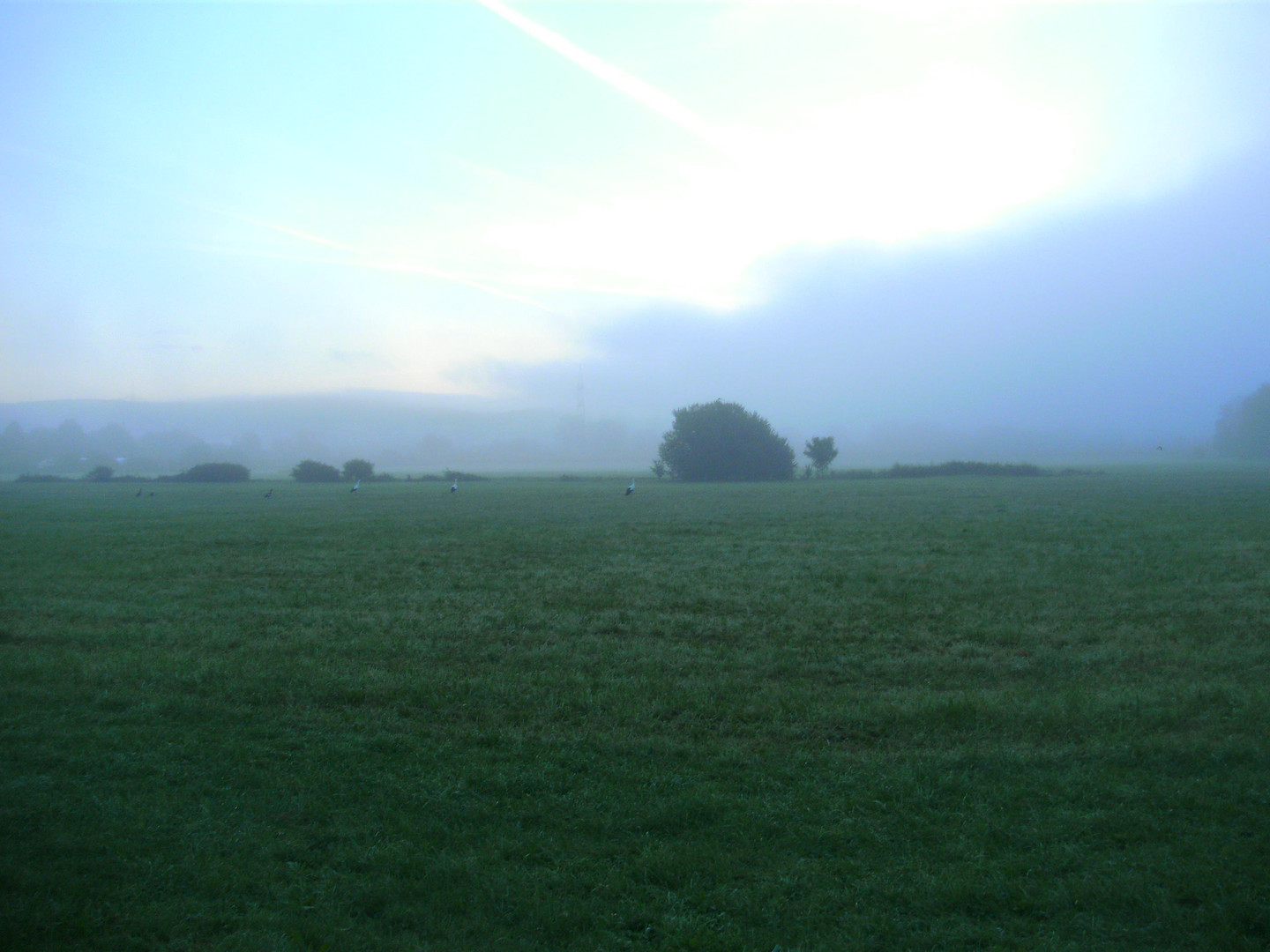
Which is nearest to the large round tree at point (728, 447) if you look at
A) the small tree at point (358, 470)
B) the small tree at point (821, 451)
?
the small tree at point (821, 451)

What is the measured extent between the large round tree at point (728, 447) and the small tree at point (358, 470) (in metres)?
34.5

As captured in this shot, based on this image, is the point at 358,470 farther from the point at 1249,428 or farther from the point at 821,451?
the point at 1249,428

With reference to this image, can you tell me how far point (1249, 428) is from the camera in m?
117

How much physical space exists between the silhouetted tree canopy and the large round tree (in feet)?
275

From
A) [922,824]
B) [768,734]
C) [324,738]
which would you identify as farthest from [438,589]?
[922,824]

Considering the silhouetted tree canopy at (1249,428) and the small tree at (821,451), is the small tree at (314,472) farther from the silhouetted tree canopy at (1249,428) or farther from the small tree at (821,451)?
the silhouetted tree canopy at (1249,428)

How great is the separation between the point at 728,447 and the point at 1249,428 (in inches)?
3642

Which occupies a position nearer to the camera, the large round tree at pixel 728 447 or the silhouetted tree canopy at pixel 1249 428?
the large round tree at pixel 728 447

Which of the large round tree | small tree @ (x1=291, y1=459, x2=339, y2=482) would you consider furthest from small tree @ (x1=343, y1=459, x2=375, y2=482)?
the large round tree

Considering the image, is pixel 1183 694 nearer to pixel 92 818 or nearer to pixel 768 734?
pixel 768 734

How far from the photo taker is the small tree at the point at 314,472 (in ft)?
285

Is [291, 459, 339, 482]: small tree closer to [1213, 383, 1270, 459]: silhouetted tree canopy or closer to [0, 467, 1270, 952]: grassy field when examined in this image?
[0, 467, 1270, 952]: grassy field

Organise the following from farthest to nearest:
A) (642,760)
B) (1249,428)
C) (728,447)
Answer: (1249,428) < (728,447) < (642,760)

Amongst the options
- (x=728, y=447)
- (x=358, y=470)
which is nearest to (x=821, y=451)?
(x=728, y=447)
